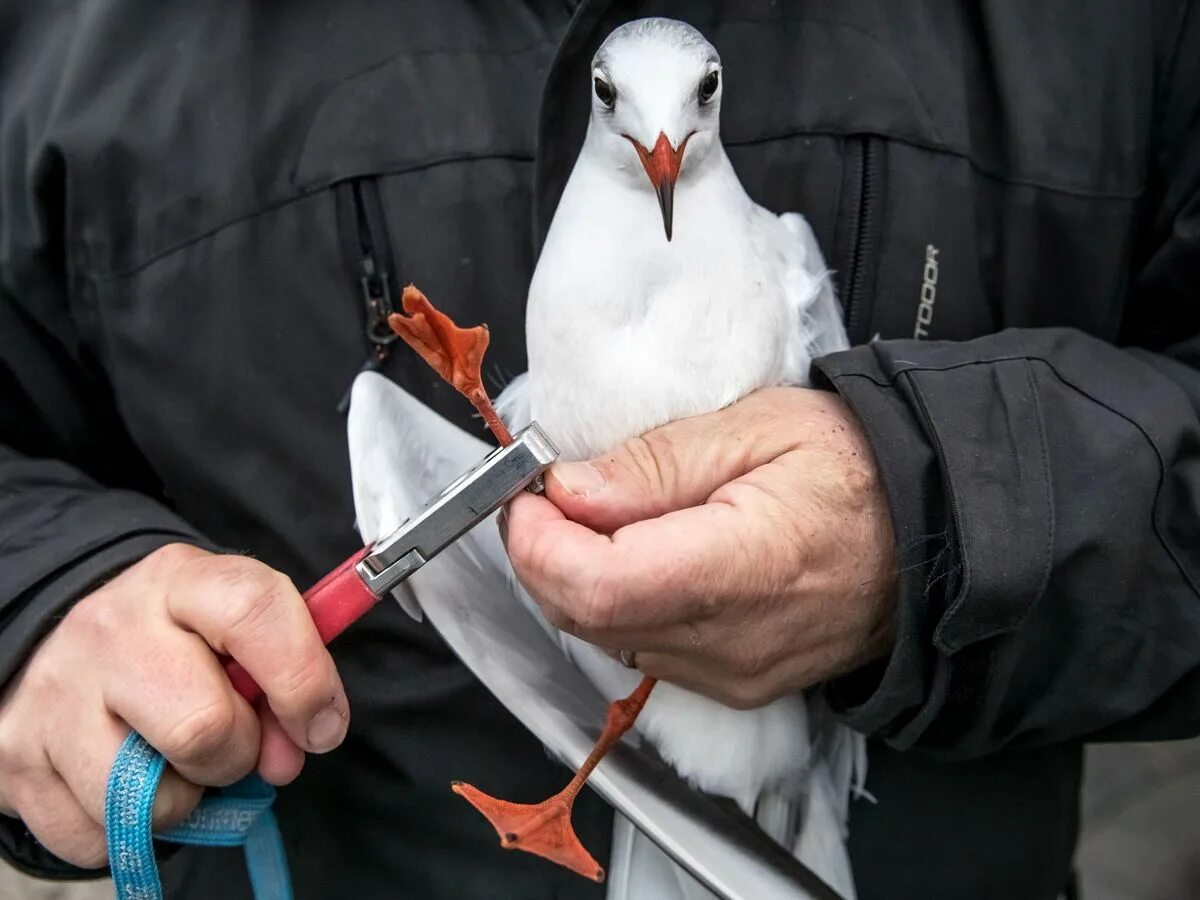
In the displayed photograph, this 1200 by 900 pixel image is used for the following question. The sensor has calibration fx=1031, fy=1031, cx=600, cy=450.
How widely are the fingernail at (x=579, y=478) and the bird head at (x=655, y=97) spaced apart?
296 millimetres

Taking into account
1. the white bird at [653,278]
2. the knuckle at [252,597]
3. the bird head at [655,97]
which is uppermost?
the bird head at [655,97]

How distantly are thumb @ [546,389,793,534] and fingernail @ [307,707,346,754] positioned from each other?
0.35 m

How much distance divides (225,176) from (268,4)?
240 mm

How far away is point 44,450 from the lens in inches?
61.9

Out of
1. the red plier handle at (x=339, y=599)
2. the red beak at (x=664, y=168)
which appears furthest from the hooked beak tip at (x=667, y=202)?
the red plier handle at (x=339, y=599)

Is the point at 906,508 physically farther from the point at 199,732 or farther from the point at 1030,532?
the point at 199,732

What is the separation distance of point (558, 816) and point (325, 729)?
329mm

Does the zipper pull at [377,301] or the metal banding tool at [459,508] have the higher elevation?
the zipper pull at [377,301]

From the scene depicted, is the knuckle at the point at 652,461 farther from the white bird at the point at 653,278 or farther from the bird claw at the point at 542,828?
the bird claw at the point at 542,828

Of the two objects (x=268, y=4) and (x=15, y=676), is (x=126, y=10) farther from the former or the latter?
(x=15, y=676)

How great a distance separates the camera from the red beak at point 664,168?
3.85ft

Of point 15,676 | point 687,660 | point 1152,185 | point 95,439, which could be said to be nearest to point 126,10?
point 95,439

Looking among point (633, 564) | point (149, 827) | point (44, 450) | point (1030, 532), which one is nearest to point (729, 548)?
point (633, 564)

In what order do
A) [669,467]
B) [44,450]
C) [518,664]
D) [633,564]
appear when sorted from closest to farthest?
[633,564] → [669,467] → [518,664] → [44,450]
